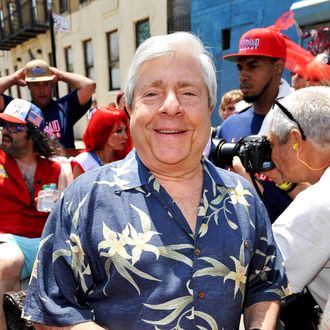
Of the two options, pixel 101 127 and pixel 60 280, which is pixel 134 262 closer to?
pixel 60 280

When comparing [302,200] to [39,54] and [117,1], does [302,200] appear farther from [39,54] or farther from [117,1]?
[39,54]

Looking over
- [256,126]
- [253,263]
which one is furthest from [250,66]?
[253,263]

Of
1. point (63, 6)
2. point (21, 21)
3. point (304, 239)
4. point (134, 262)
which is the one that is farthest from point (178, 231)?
point (21, 21)

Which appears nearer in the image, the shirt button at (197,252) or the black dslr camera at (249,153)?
the shirt button at (197,252)

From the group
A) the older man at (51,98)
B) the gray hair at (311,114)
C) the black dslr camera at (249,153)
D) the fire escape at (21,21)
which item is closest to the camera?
the gray hair at (311,114)

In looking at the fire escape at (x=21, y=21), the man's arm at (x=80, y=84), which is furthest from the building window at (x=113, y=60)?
the man's arm at (x=80, y=84)

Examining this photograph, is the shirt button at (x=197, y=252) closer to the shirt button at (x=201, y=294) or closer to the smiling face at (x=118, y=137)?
the shirt button at (x=201, y=294)

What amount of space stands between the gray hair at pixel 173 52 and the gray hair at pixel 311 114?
49 centimetres

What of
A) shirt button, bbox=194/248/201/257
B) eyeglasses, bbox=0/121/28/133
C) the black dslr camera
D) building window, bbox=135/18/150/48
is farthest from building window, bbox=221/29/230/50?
shirt button, bbox=194/248/201/257

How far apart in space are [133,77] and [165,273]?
62 centimetres

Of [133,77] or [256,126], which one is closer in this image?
[133,77]

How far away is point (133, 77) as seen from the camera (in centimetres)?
123

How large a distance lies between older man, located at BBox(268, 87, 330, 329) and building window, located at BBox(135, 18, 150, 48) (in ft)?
30.7

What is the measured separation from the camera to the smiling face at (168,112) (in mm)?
1183
